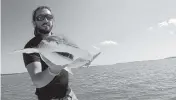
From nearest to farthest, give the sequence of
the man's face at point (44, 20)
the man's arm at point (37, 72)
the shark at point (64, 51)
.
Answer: the shark at point (64, 51)
the man's arm at point (37, 72)
the man's face at point (44, 20)

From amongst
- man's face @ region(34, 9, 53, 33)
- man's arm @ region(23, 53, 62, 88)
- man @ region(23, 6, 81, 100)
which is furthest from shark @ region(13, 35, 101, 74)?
man's face @ region(34, 9, 53, 33)

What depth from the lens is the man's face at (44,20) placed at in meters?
3.57

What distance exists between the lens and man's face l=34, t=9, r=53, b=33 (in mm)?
3572

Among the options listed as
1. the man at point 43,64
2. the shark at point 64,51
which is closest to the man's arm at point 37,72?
the man at point 43,64

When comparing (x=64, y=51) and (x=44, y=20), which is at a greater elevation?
(x=44, y=20)

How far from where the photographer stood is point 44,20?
11.8ft

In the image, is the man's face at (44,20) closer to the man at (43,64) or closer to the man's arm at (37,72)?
the man at (43,64)

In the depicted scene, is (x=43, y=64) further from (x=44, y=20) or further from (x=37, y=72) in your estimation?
(x=44, y=20)

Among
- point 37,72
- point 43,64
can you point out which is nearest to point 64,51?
point 37,72

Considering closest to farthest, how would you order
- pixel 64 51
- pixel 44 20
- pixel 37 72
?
1. pixel 64 51
2. pixel 37 72
3. pixel 44 20

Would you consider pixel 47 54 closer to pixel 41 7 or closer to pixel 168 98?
pixel 41 7

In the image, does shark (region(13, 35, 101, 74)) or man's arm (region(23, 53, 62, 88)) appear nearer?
shark (region(13, 35, 101, 74))

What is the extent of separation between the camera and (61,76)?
3.86 meters

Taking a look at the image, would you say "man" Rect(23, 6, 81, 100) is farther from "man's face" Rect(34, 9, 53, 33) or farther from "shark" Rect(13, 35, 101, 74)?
"shark" Rect(13, 35, 101, 74)
